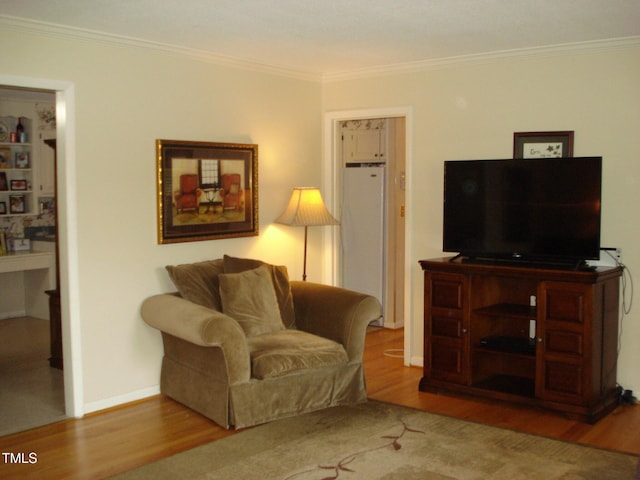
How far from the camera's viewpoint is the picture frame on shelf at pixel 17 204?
23.8 ft

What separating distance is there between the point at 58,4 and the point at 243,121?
1842 millimetres

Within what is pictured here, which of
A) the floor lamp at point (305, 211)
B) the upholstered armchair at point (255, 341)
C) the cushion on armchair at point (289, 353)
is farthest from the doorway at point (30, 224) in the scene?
the cushion on armchair at point (289, 353)

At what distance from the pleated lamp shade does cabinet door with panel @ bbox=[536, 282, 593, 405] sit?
71.6 inches

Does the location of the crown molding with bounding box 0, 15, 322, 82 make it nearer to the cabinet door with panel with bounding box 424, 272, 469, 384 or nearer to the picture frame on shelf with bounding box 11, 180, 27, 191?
the cabinet door with panel with bounding box 424, 272, 469, 384

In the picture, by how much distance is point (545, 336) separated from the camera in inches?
171

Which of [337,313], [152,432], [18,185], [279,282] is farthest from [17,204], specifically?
[337,313]

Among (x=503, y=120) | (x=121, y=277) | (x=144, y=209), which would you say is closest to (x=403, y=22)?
(x=503, y=120)

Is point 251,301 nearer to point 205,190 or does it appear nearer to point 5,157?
point 205,190

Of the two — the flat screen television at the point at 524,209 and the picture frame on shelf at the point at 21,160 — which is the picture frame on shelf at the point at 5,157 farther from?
the flat screen television at the point at 524,209

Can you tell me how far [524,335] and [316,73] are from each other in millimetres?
2660

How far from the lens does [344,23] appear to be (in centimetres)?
404

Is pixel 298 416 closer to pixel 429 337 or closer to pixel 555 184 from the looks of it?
pixel 429 337

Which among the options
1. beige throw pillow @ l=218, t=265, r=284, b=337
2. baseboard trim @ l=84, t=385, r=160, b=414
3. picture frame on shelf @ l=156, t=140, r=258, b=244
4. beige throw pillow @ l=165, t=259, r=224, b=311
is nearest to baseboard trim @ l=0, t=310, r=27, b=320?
baseboard trim @ l=84, t=385, r=160, b=414

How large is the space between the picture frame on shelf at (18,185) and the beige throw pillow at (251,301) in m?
3.69
